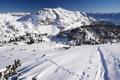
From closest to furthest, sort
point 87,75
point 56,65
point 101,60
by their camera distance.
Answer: point 87,75 → point 56,65 → point 101,60

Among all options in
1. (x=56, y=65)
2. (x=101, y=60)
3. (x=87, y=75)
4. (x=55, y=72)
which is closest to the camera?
(x=87, y=75)

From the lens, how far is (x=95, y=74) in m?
34.7

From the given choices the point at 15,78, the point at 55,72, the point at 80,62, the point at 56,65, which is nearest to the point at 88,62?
the point at 80,62

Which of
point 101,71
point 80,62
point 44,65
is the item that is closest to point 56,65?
point 44,65

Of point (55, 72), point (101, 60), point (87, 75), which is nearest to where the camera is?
point (87, 75)

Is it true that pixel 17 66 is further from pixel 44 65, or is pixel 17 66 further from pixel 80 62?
pixel 80 62

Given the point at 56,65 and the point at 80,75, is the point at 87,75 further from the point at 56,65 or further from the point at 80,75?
the point at 56,65

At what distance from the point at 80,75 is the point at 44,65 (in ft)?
28.3

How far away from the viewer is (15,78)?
35.8 metres

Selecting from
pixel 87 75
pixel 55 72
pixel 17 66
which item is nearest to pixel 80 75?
pixel 87 75

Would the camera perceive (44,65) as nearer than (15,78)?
No

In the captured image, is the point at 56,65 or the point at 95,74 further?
the point at 56,65

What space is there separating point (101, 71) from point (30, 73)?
9.94 meters

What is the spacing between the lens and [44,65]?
41031 millimetres
